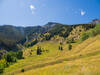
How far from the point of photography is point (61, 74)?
3278 cm

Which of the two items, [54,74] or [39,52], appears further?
[39,52]

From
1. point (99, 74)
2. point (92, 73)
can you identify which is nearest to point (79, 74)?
point (92, 73)

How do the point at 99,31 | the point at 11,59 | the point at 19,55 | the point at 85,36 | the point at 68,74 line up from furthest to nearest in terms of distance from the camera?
the point at 19,55 < the point at 85,36 < the point at 11,59 < the point at 99,31 < the point at 68,74

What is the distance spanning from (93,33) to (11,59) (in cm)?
12627

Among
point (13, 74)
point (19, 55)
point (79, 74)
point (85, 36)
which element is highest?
point (85, 36)

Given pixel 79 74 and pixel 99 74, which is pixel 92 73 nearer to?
pixel 99 74

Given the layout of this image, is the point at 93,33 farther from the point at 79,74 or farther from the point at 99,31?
the point at 79,74

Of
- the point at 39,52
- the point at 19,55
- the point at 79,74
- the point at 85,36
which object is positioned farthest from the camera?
the point at 39,52

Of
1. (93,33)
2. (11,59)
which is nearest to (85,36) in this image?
(93,33)

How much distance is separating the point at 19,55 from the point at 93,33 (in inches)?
5227

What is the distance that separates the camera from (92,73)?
27.8 meters

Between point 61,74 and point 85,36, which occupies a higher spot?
point 85,36

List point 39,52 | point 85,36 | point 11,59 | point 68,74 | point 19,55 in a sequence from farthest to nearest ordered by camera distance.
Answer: point 39,52, point 19,55, point 85,36, point 11,59, point 68,74

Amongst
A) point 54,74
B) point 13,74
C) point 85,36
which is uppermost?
point 85,36
